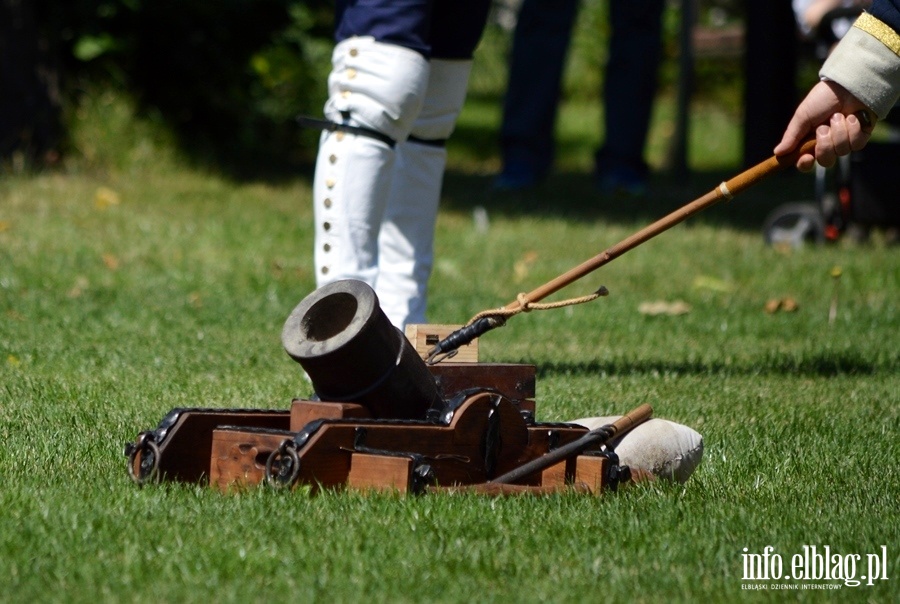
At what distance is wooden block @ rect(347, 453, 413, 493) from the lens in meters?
2.44

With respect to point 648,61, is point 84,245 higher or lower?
lower

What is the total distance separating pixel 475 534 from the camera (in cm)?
226

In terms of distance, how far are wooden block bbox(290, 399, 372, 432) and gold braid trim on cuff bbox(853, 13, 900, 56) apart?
4.29ft

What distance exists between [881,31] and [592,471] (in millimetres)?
1098

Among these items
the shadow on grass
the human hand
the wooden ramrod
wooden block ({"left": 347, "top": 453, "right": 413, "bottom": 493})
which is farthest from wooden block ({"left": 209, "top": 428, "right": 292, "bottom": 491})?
the shadow on grass

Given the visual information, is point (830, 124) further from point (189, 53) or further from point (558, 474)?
point (189, 53)

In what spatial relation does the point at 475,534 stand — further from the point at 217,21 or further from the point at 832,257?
the point at 217,21

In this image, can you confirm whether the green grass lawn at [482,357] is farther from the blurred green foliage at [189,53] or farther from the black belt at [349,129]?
the black belt at [349,129]

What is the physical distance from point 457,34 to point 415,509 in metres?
1.99

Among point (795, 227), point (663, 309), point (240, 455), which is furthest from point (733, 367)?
point (795, 227)

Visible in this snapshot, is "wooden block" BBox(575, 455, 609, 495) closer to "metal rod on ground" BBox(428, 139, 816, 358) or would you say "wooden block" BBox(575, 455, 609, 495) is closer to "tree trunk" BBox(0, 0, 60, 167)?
"metal rod on ground" BBox(428, 139, 816, 358)

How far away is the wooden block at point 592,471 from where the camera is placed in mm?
2578

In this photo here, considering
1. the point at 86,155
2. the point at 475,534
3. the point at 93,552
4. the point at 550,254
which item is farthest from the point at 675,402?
the point at 86,155

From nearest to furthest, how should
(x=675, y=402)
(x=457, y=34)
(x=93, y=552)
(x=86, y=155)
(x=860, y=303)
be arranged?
(x=93, y=552) → (x=675, y=402) → (x=457, y=34) → (x=860, y=303) → (x=86, y=155)
